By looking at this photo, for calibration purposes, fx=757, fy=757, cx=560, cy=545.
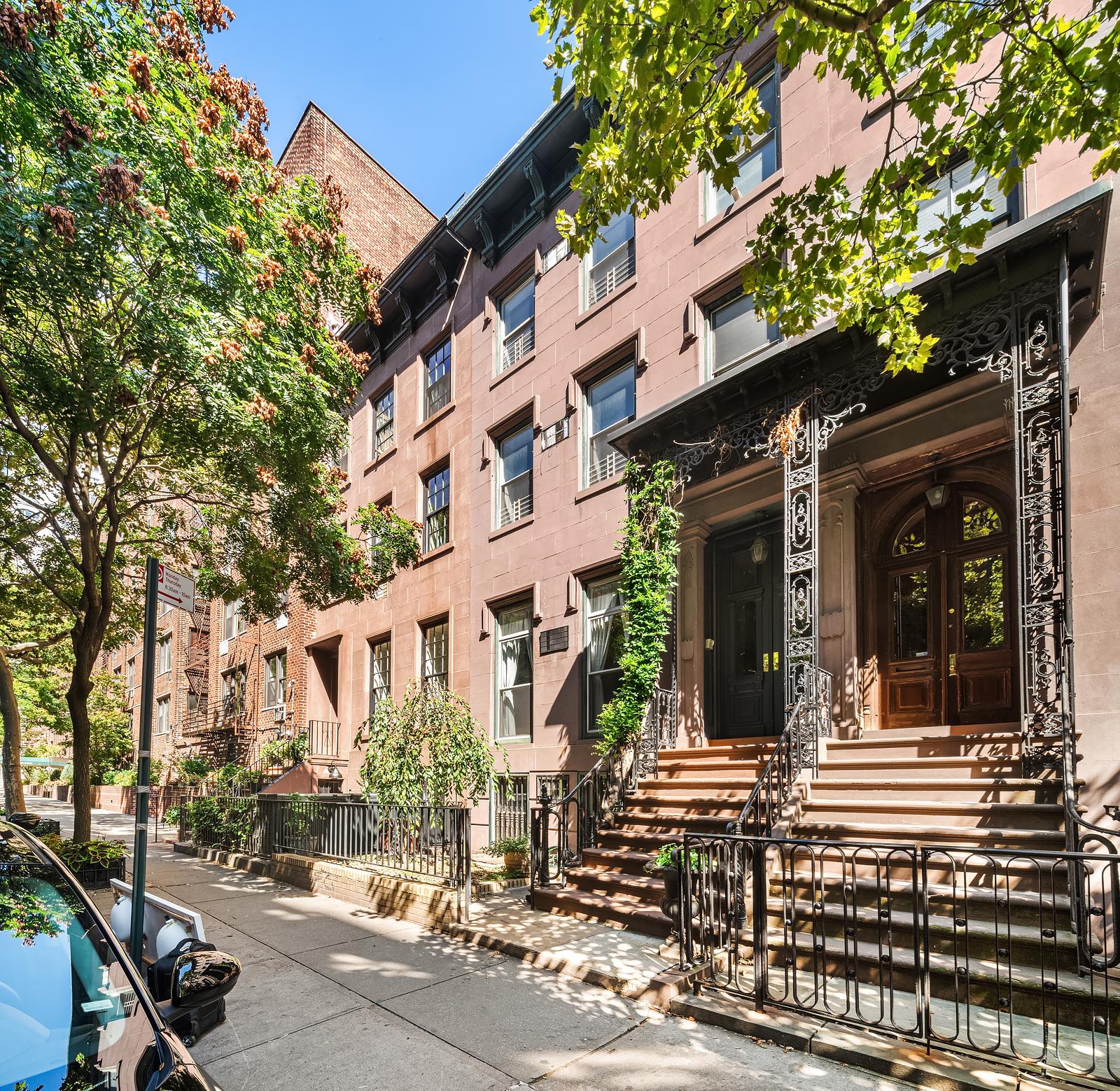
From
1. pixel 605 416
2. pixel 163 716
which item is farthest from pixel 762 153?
pixel 163 716

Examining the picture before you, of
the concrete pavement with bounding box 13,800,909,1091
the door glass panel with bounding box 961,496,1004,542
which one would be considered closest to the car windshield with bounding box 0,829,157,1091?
the concrete pavement with bounding box 13,800,909,1091

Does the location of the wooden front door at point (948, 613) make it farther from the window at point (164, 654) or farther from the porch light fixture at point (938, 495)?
the window at point (164, 654)

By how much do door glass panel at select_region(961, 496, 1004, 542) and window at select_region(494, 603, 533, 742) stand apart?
784cm

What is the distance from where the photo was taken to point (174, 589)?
5254mm

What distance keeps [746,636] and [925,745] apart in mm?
3624

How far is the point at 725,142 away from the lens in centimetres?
Answer: 569

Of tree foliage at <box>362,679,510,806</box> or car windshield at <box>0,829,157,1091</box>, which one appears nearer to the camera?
car windshield at <box>0,829,157,1091</box>

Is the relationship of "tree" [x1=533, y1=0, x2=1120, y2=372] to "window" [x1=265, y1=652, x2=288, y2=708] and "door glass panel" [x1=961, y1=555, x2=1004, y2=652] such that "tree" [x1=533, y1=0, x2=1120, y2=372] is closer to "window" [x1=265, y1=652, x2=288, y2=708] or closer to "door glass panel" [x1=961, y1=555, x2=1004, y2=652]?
"door glass panel" [x1=961, y1=555, x2=1004, y2=652]

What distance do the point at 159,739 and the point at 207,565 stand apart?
2728 centimetres

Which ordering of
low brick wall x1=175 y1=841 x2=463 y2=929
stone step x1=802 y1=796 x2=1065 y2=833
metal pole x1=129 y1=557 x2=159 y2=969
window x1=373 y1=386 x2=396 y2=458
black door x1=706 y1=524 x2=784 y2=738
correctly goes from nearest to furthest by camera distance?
metal pole x1=129 y1=557 x2=159 y2=969 → stone step x1=802 y1=796 x2=1065 y2=833 → low brick wall x1=175 y1=841 x2=463 y2=929 → black door x1=706 y1=524 x2=784 y2=738 → window x1=373 y1=386 x2=396 y2=458

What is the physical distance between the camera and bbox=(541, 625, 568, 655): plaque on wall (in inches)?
540

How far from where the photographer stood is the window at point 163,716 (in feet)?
116

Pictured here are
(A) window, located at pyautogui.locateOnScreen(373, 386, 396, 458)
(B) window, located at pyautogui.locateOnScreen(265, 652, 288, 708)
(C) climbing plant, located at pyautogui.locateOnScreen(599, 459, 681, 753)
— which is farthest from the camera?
(B) window, located at pyautogui.locateOnScreen(265, 652, 288, 708)

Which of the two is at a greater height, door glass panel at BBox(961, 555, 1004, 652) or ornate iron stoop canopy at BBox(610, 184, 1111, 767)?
ornate iron stoop canopy at BBox(610, 184, 1111, 767)
